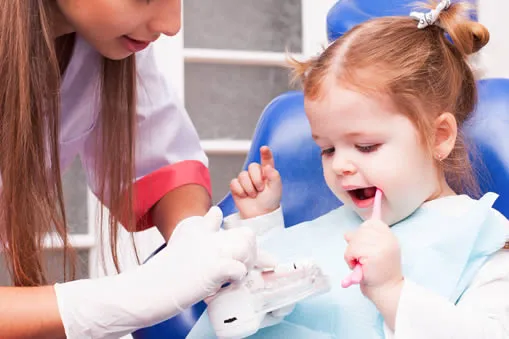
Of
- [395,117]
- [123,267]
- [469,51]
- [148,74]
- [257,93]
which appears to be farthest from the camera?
[257,93]

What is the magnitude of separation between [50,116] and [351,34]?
0.43m

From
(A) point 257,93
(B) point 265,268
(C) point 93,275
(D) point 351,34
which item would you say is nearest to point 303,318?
(B) point 265,268

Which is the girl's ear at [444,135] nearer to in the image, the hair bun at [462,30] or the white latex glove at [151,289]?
the hair bun at [462,30]

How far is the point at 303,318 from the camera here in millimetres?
984

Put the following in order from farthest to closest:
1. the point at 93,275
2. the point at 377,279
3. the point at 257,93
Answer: the point at 257,93 → the point at 93,275 → the point at 377,279

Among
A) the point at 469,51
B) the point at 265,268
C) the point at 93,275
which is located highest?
the point at 469,51

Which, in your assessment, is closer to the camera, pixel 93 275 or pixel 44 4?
pixel 44 4

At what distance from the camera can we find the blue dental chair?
3.75ft

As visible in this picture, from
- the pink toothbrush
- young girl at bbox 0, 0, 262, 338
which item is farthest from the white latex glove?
the pink toothbrush

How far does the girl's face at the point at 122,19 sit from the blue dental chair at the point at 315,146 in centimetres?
35

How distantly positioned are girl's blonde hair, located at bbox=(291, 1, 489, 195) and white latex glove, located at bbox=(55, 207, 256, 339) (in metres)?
0.26

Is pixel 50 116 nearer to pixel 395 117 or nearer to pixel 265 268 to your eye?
pixel 265 268

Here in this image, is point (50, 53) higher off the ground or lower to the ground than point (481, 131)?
higher

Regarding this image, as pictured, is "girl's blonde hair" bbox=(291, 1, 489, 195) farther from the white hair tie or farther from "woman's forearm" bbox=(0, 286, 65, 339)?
"woman's forearm" bbox=(0, 286, 65, 339)
